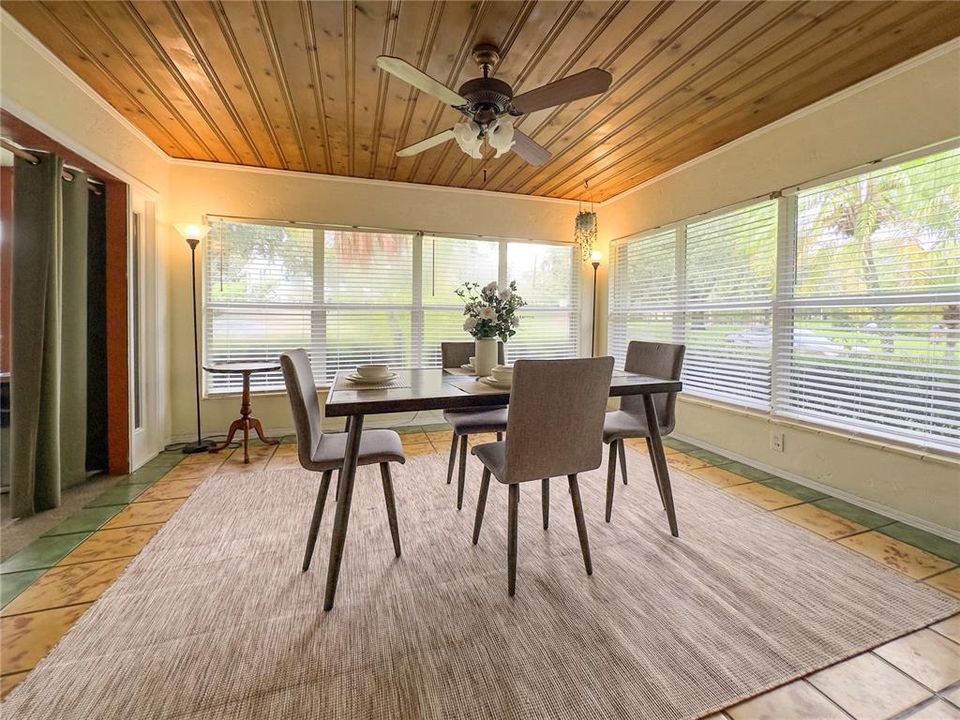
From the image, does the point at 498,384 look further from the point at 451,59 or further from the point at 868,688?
the point at 451,59

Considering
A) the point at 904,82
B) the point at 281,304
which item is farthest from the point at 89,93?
the point at 904,82

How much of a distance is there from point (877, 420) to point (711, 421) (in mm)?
1173

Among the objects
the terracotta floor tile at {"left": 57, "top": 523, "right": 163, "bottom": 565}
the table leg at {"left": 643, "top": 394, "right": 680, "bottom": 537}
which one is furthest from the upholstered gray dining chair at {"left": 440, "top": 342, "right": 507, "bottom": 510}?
the terracotta floor tile at {"left": 57, "top": 523, "right": 163, "bottom": 565}

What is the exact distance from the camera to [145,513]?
2.34 metres

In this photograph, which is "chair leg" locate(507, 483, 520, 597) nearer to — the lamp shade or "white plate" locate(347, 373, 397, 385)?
"white plate" locate(347, 373, 397, 385)

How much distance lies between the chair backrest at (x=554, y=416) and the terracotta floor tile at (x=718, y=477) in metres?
1.60

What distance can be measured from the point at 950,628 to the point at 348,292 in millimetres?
4301

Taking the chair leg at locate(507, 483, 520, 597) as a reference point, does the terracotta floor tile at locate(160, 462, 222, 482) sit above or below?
below

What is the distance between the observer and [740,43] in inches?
79.2

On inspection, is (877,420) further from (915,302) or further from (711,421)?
Result: (711,421)

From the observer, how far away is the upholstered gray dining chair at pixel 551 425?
158cm

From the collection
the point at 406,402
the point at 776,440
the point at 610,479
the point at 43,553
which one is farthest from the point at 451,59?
the point at 776,440

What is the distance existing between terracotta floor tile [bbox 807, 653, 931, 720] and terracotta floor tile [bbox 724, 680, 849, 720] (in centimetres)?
4

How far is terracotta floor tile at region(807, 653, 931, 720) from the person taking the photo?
117 centimetres
